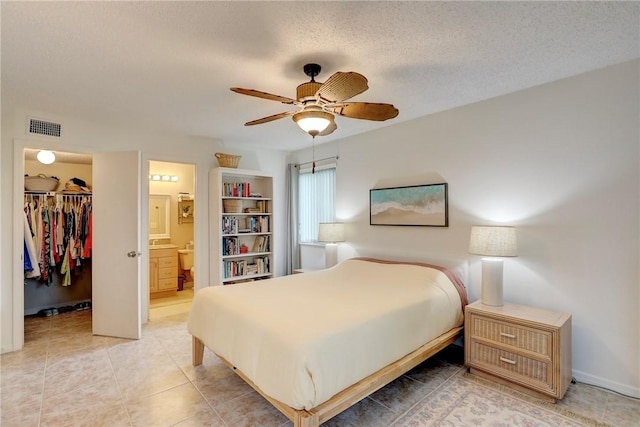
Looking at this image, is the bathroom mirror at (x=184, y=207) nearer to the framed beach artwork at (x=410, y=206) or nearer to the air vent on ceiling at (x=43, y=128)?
the air vent on ceiling at (x=43, y=128)

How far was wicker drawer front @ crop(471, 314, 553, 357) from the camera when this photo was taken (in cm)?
218

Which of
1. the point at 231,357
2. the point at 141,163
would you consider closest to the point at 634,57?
the point at 231,357

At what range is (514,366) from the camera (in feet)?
7.59

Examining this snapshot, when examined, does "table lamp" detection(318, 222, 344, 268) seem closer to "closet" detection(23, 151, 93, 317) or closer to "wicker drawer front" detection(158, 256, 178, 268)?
"wicker drawer front" detection(158, 256, 178, 268)

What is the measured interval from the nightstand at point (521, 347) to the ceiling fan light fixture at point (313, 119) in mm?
1934

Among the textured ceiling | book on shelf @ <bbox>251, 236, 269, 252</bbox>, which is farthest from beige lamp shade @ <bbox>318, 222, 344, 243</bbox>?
the textured ceiling

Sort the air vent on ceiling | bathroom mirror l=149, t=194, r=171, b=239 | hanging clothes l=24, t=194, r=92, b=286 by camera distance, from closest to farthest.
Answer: the air vent on ceiling → hanging clothes l=24, t=194, r=92, b=286 → bathroom mirror l=149, t=194, r=171, b=239

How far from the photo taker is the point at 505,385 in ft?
7.79

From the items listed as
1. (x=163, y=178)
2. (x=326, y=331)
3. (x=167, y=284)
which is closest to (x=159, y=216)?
(x=163, y=178)

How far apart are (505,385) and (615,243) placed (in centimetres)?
135

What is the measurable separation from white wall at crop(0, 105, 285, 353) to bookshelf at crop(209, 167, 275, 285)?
182 millimetres

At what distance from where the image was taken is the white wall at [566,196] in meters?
2.24

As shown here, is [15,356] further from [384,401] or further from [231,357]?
[384,401]

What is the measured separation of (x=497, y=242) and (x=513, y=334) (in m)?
0.71
